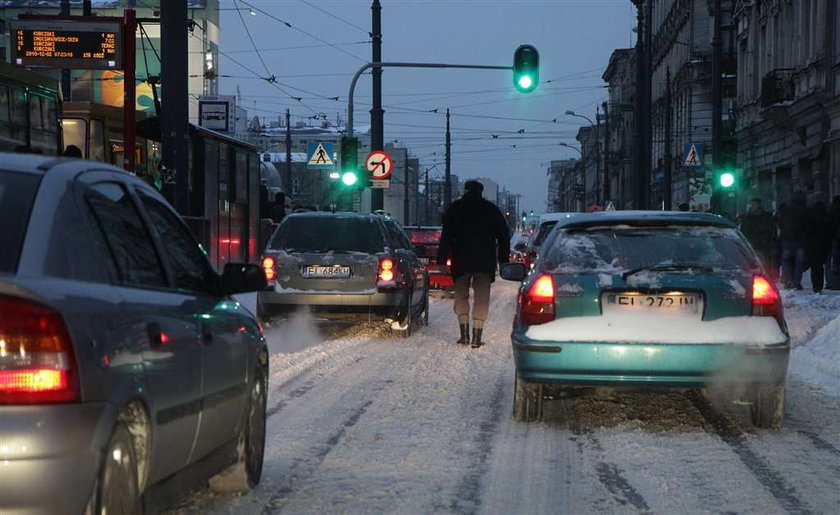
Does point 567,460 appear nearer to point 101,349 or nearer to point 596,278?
point 596,278

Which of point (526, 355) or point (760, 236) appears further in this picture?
point (760, 236)

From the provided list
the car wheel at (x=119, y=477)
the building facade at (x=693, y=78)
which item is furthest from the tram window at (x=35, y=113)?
the building facade at (x=693, y=78)

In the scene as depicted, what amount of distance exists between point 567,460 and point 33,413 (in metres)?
4.14

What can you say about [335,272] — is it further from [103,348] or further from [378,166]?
[378,166]

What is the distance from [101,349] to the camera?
387cm

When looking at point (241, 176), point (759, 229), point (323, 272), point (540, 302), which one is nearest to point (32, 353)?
point (540, 302)

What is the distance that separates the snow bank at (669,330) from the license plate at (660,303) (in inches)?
1.8

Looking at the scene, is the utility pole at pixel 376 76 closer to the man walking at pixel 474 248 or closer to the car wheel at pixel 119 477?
the man walking at pixel 474 248

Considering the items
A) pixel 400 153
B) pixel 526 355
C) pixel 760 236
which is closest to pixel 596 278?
pixel 526 355

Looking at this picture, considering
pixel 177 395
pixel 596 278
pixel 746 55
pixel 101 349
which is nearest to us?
pixel 101 349

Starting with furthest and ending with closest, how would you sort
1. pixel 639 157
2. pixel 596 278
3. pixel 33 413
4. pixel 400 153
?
pixel 400 153
pixel 639 157
pixel 596 278
pixel 33 413

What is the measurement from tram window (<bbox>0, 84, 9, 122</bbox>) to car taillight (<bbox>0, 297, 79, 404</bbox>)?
12.0 meters

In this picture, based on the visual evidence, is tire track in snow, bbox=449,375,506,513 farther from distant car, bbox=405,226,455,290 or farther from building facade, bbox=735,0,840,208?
building facade, bbox=735,0,840,208

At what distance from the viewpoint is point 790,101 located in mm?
35312
